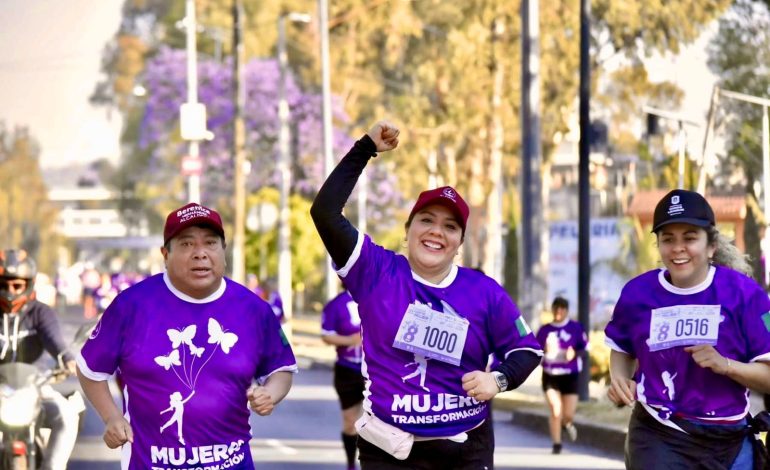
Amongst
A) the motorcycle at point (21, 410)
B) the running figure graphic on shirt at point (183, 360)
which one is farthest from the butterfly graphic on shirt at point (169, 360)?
the motorcycle at point (21, 410)

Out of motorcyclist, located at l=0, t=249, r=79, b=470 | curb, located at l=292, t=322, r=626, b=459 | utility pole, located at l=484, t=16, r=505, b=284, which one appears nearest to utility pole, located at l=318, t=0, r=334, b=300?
utility pole, located at l=484, t=16, r=505, b=284

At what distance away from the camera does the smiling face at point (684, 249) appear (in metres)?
7.63

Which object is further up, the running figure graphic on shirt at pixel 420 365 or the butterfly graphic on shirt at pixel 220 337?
the butterfly graphic on shirt at pixel 220 337

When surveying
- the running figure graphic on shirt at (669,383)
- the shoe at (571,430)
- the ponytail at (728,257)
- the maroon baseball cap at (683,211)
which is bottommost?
the shoe at (571,430)

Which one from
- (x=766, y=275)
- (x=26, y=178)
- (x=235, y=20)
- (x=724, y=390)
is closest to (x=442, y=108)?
(x=235, y=20)

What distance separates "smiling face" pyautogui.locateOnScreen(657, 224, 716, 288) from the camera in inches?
301

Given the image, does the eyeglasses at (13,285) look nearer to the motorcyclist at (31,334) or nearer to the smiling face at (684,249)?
the motorcyclist at (31,334)

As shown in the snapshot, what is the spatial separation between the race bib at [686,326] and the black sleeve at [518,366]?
65cm

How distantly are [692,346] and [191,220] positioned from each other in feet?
7.12

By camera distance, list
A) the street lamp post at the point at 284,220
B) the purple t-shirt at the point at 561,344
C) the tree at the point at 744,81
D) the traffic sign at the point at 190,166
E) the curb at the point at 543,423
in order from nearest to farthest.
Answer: the purple t-shirt at the point at 561,344, the curb at the point at 543,423, the tree at the point at 744,81, the traffic sign at the point at 190,166, the street lamp post at the point at 284,220

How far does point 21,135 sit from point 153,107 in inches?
923

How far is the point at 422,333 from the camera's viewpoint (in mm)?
7211

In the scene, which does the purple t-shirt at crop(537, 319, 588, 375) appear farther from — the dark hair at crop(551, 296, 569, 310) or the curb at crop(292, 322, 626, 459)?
the curb at crop(292, 322, 626, 459)

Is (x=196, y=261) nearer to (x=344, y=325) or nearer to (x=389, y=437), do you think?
(x=389, y=437)
